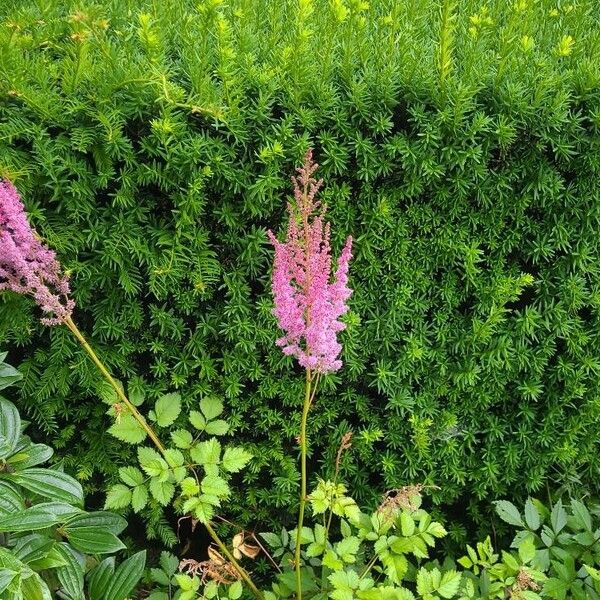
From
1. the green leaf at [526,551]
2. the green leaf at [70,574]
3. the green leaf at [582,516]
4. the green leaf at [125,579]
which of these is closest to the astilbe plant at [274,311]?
the green leaf at [70,574]

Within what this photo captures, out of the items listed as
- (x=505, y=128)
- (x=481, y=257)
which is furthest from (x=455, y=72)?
(x=481, y=257)

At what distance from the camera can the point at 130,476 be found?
219 cm

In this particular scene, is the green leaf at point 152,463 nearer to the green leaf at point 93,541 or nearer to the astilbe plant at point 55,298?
the astilbe plant at point 55,298

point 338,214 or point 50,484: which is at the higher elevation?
point 338,214

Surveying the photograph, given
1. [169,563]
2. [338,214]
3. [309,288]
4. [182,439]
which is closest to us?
[309,288]

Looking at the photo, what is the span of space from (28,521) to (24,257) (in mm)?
773

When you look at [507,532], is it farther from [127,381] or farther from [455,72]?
[455,72]

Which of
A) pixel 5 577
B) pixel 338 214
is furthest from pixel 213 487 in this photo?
pixel 338 214

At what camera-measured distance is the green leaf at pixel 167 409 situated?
227 cm

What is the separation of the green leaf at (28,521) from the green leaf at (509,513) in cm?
166

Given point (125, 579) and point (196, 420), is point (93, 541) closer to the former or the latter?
point (125, 579)

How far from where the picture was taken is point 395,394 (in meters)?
2.60

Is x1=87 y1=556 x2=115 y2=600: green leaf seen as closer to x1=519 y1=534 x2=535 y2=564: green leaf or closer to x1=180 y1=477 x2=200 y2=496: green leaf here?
x1=180 y1=477 x2=200 y2=496: green leaf

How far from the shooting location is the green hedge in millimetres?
2113
